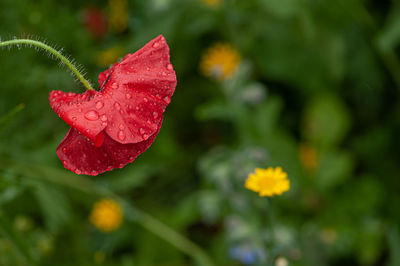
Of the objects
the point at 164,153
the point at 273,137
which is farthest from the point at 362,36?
the point at 164,153

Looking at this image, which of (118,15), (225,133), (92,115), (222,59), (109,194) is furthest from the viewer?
(118,15)

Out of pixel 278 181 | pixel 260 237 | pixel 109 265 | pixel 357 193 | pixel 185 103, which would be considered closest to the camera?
pixel 278 181

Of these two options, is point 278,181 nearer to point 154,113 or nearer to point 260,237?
point 260,237

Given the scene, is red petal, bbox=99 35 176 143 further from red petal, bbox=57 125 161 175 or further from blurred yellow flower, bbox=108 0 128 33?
blurred yellow flower, bbox=108 0 128 33

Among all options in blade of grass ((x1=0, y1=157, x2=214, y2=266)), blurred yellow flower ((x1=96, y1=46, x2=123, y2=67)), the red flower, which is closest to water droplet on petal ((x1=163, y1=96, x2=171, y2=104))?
the red flower

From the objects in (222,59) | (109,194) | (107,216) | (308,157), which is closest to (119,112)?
(109,194)

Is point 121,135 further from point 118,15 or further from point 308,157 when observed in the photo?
point 118,15
